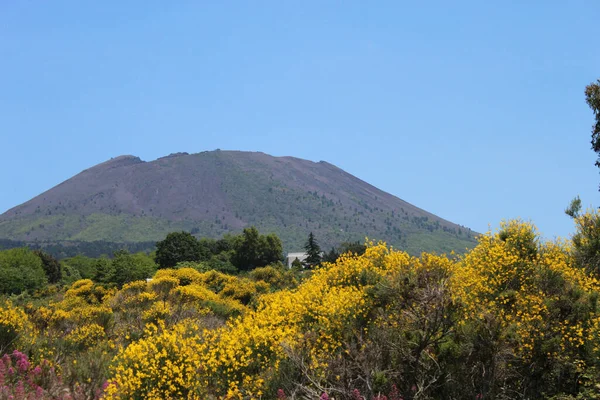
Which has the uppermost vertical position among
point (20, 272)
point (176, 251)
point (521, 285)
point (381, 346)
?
point (521, 285)

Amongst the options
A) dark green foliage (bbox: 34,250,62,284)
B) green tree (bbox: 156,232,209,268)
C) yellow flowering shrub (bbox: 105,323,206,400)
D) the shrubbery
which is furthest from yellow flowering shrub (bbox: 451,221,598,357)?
dark green foliage (bbox: 34,250,62,284)

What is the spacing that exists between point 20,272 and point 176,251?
31.0 m

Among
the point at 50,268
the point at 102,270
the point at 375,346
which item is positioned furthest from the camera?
the point at 50,268

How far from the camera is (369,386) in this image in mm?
14414

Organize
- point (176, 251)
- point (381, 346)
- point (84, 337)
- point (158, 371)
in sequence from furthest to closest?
point (176, 251) < point (84, 337) < point (381, 346) < point (158, 371)

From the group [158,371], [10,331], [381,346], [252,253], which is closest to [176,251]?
[252,253]

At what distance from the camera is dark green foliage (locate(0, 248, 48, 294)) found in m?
75.9

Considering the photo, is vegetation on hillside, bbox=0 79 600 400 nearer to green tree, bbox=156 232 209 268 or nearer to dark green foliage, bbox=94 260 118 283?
dark green foliage, bbox=94 260 118 283

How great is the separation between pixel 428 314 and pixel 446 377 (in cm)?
223

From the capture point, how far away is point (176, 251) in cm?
10794

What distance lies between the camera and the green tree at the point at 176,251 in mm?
107062

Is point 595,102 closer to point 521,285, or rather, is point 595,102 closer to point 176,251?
point 521,285

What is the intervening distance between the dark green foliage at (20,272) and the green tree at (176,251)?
19.4 meters

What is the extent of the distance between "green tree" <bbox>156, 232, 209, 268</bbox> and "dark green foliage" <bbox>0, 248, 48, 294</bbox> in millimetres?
19439
